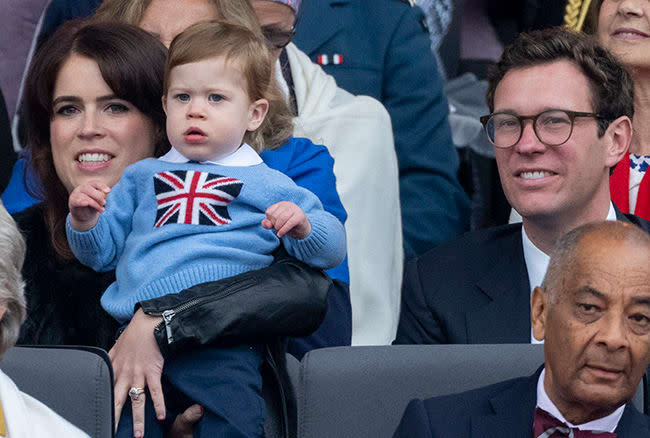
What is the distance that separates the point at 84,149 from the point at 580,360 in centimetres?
129

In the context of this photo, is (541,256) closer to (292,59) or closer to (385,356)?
(385,356)

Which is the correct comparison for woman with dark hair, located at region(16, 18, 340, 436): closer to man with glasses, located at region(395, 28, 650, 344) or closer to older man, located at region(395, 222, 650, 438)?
man with glasses, located at region(395, 28, 650, 344)

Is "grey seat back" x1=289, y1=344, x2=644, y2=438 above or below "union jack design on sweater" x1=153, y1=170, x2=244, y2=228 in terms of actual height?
below

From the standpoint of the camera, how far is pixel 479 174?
4336 millimetres

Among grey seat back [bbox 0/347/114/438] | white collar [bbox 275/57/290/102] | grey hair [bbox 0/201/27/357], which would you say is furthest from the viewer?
white collar [bbox 275/57/290/102]

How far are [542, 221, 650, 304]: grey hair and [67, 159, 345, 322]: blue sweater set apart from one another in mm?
574

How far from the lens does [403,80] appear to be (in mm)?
3844

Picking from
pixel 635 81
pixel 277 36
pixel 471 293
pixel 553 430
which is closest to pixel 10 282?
pixel 553 430

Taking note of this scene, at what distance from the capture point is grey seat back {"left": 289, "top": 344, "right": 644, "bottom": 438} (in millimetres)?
2293

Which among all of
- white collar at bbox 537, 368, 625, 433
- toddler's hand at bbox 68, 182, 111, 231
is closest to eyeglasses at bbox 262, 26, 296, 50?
toddler's hand at bbox 68, 182, 111, 231

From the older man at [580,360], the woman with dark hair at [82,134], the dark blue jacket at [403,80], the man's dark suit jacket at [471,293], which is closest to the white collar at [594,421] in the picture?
the older man at [580,360]

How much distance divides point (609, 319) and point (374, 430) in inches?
20.4

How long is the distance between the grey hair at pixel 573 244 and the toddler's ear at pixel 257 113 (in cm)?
83

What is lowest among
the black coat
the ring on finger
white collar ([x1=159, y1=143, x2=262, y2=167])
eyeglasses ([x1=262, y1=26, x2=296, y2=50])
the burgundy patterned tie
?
the ring on finger
